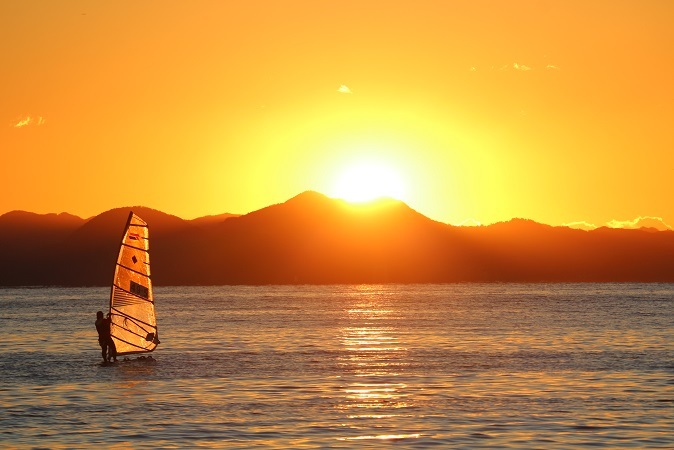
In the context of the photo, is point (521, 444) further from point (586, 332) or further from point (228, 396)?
A: point (586, 332)

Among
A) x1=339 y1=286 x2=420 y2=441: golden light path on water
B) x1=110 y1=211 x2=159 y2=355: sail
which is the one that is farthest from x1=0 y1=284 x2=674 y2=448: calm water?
x1=110 y1=211 x2=159 y2=355: sail

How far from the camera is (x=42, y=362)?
5831cm

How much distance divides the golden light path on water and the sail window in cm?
1138

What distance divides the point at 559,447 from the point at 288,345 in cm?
4484

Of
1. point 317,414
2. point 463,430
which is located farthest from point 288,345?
point 463,430

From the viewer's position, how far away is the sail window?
5741cm

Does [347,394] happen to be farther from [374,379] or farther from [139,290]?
[139,290]

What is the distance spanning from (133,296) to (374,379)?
53.5ft

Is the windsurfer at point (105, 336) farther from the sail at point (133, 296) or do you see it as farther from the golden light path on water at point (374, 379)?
the golden light path on water at point (374, 379)

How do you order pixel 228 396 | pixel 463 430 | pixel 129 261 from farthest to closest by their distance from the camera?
pixel 129 261 < pixel 228 396 < pixel 463 430

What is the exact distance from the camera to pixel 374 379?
1876 inches

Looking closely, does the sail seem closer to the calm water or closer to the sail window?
the sail window

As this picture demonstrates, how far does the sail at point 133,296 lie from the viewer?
56.5m

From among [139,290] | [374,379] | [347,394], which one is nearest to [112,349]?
[139,290]
